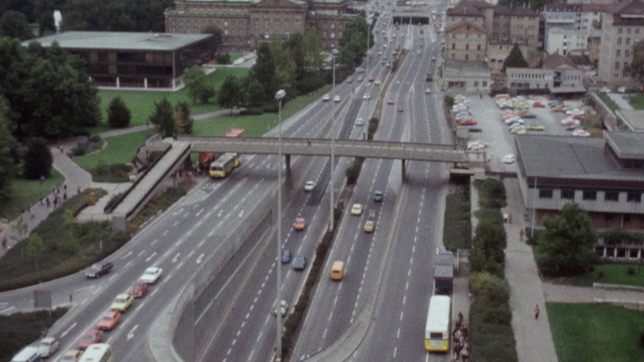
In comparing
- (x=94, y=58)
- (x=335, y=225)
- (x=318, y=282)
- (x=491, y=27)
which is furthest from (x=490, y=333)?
(x=491, y=27)

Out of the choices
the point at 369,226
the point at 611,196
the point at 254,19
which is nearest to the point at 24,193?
the point at 369,226

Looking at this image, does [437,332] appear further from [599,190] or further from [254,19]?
[254,19]

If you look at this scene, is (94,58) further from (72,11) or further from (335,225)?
(335,225)

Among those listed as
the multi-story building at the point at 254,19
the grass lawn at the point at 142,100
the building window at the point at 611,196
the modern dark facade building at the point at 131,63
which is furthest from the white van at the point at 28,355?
the multi-story building at the point at 254,19

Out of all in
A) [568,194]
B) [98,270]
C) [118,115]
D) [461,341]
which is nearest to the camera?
[461,341]

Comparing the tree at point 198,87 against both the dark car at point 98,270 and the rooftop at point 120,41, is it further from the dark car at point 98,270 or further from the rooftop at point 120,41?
the dark car at point 98,270

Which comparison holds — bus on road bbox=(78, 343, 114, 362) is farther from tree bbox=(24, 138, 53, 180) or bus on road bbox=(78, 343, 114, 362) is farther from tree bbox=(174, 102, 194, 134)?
tree bbox=(174, 102, 194, 134)

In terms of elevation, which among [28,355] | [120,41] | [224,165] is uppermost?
[120,41]
